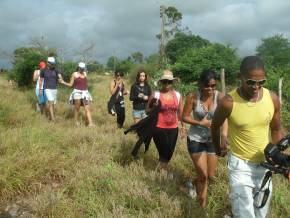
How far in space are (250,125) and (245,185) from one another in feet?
1.63

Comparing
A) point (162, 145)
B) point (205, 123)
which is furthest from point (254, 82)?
point (162, 145)

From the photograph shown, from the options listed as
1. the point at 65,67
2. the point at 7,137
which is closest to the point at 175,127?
the point at 7,137

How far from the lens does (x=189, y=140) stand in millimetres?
5184

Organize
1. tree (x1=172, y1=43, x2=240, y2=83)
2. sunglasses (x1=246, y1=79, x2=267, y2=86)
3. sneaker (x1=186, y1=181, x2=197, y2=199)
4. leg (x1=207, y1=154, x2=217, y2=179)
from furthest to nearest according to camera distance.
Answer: tree (x1=172, y1=43, x2=240, y2=83) → sneaker (x1=186, y1=181, x2=197, y2=199) → leg (x1=207, y1=154, x2=217, y2=179) → sunglasses (x1=246, y1=79, x2=267, y2=86)

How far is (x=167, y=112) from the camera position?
Answer: 605 cm

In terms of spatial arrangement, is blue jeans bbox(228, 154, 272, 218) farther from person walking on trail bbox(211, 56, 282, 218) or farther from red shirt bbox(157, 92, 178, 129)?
red shirt bbox(157, 92, 178, 129)

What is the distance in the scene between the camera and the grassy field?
4.90m

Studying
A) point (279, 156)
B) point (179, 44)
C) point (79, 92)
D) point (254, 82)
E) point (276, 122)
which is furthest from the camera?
point (179, 44)

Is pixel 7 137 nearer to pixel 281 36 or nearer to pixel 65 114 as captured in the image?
pixel 65 114

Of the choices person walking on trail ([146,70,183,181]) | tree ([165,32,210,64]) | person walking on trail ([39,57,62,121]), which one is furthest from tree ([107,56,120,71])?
person walking on trail ([146,70,183,181])

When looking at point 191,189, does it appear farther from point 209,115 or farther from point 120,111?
point 120,111

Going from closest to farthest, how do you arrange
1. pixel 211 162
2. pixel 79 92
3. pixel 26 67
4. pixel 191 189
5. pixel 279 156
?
pixel 279 156 → pixel 211 162 → pixel 191 189 → pixel 79 92 → pixel 26 67

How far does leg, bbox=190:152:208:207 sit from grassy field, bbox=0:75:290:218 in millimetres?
124

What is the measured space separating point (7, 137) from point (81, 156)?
4.59ft
